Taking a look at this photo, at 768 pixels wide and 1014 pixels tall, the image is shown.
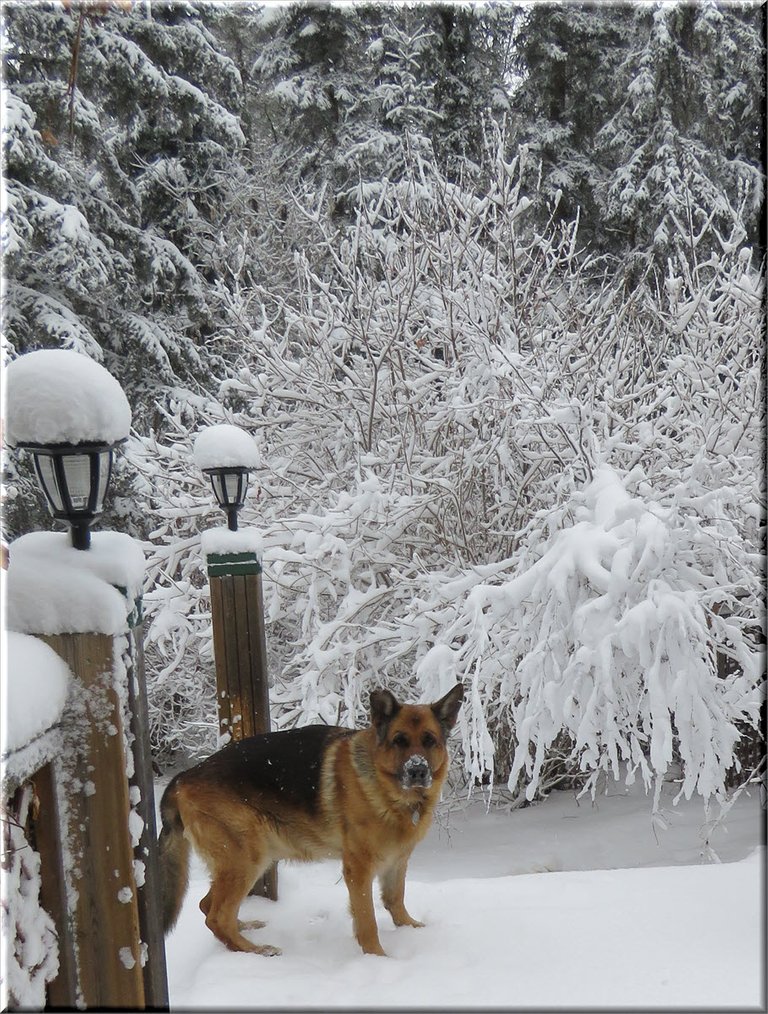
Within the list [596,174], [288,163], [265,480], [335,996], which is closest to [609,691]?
[335,996]

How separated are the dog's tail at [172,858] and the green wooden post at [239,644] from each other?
0.64 m

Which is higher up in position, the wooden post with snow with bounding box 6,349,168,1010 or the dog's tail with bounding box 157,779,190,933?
the wooden post with snow with bounding box 6,349,168,1010

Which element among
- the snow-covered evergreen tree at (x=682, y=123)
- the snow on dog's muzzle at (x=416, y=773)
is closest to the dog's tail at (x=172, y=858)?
the snow on dog's muzzle at (x=416, y=773)

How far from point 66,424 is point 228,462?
2.25 meters

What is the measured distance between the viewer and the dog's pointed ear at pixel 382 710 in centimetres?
325

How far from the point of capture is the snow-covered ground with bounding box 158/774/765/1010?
8.80 ft

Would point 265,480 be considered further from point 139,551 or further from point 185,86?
point 185,86

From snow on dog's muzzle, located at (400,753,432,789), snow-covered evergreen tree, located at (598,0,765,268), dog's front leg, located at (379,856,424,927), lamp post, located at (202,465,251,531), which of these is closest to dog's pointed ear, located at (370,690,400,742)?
snow on dog's muzzle, located at (400,753,432,789)

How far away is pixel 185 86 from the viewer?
11.6 m

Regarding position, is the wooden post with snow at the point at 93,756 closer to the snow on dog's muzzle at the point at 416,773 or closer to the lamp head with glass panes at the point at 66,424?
the lamp head with glass panes at the point at 66,424

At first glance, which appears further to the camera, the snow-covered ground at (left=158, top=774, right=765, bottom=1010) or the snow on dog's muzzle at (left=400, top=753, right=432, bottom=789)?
the snow on dog's muzzle at (left=400, top=753, right=432, bottom=789)

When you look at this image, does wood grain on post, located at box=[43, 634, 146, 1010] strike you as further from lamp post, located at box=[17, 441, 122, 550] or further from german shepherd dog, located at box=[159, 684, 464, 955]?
german shepherd dog, located at box=[159, 684, 464, 955]

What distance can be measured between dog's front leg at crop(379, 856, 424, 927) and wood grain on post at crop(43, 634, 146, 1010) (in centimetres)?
189

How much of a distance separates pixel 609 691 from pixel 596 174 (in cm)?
1213
